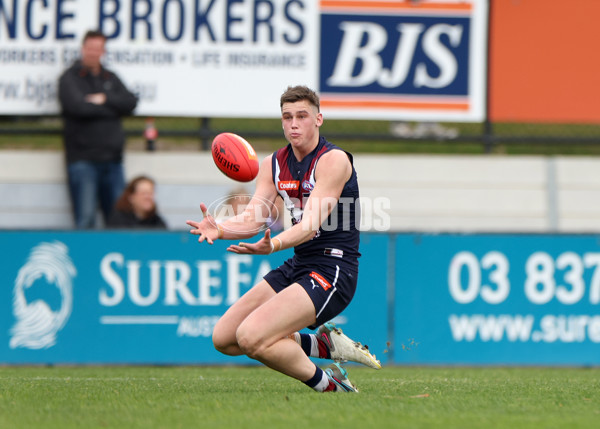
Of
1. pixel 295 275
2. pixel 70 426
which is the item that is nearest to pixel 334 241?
pixel 295 275

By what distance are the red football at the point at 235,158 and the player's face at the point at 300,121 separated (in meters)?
0.28

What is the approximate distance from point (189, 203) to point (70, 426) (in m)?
7.30

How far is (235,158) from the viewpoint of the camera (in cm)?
614

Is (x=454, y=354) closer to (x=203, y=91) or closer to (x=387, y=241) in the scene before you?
(x=387, y=241)

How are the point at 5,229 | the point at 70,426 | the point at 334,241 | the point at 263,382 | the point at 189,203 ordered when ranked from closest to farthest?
the point at 70,426, the point at 334,241, the point at 263,382, the point at 5,229, the point at 189,203

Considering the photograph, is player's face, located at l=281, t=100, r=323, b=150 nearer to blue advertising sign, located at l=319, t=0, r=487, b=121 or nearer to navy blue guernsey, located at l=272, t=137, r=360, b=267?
navy blue guernsey, located at l=272, t=137, r=360, b=267

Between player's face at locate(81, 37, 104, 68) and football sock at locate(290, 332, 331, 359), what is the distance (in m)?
5.60

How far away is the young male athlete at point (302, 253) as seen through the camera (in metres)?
5.93

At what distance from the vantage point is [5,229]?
9586 mm

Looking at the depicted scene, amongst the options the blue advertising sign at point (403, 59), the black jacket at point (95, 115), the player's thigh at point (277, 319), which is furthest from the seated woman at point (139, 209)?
the player's thigh at point (277, 319)

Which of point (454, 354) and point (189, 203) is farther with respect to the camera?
point (189, 203)

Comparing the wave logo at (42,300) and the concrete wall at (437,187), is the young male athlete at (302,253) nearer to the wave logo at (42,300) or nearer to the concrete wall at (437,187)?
the wave logo at (42,300)

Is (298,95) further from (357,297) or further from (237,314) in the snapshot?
(357,297)

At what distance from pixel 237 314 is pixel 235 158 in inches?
39.7
